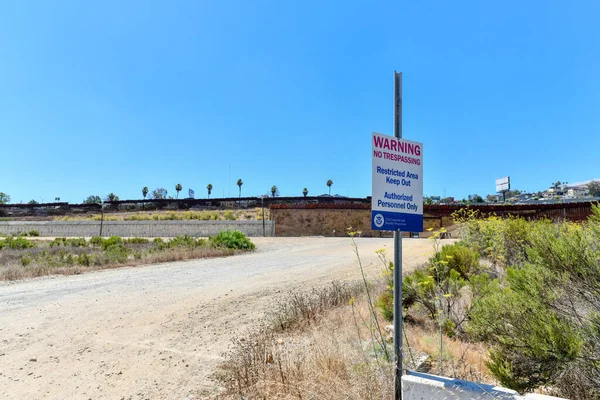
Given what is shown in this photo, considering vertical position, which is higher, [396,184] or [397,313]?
[396,184]

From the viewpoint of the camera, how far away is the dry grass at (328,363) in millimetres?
2980

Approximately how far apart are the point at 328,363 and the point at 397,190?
1635 mm

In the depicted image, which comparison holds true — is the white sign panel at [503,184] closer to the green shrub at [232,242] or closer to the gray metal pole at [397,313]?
the green shrub at [232,242]

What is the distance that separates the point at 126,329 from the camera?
605 centimetres


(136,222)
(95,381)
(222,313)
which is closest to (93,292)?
(222,313)

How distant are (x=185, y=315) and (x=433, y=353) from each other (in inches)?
176

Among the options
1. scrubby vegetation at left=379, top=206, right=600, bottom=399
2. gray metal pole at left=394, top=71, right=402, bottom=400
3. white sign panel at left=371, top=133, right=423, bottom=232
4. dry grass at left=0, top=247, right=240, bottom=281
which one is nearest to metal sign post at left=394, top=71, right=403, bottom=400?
gray metal pole at left=394, top=71, right=402, bottom=400

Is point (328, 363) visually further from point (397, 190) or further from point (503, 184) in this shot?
point (503, 184)

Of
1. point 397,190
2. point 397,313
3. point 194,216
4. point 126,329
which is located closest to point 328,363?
point 397,313

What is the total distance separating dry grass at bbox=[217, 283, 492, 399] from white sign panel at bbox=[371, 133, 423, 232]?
3.72 feet

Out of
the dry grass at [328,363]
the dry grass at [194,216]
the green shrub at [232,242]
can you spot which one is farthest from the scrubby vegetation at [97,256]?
the dry grass at [194,216]

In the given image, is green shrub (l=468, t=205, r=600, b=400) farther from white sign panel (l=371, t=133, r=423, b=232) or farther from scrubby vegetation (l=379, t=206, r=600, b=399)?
white sign panel (l=371, t=133, r=423, b=232)

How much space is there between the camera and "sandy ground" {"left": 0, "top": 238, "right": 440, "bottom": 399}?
13.4 ft

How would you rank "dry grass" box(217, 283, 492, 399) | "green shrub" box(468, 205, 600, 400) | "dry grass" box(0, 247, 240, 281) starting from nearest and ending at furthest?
"green shrub" box(468, 205, 600, 400) < "dry grass" box(217, 283, 492, 399) < "dry grass" box(0, 247, 240, 281)
